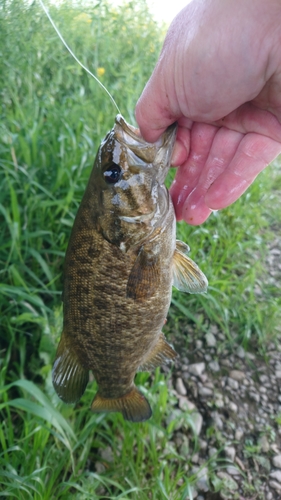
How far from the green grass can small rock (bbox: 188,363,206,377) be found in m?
0.31

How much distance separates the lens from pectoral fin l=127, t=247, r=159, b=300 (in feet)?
5.39

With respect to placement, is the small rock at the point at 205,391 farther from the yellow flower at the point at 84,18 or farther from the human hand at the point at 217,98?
the yellow flower at the point at 84,18

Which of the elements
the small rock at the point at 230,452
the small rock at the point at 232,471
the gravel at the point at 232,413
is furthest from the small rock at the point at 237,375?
the small rock at the point at 232,471

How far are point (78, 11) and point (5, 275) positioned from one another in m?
2.04

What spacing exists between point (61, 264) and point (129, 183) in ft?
4.35

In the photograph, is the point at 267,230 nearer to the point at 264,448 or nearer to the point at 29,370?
the point at 264,448

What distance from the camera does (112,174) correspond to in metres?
1.63

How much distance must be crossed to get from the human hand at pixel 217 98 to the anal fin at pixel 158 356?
2.31 ft

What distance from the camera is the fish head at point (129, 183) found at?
161 centimetres

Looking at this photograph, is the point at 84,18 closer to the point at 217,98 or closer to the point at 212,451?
the point at 217,98

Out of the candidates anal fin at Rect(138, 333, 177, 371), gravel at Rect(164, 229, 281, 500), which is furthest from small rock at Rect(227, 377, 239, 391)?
anal fin at Rect(138, 333, 177, 371)

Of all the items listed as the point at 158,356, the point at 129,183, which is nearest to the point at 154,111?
the point at 129,183

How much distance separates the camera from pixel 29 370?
242 centimetres

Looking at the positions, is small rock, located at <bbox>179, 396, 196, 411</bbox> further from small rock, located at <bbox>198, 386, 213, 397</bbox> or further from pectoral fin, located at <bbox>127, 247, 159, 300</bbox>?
pectoral fin, located at <bbox>127, 247, 159, 300</bbox>
